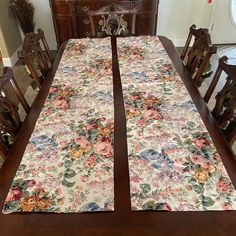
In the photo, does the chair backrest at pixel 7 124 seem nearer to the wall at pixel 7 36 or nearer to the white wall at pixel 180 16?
the wall at pixel 7 36

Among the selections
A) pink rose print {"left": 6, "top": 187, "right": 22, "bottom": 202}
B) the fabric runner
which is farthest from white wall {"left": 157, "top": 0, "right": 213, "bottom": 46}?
pink rose print {"left": 6, "top": 187, "right": 22, "bottom": 202}

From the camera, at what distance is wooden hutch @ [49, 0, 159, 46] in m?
3.18

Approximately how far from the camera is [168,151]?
99 cm

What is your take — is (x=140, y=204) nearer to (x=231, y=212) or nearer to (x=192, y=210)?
(x=192, y=210)

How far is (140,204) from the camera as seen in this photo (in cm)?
80

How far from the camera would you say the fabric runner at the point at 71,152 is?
2.68 ft

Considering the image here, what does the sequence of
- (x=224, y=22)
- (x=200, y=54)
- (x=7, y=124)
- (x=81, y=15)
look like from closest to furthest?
(x=7, y=124) → (x=200, y=54) → (x=81, y=15) → (x=224, y=22)

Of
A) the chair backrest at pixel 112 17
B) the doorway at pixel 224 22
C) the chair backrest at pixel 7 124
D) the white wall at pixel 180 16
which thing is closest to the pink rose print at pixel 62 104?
the chair backrest at pixel 7 124

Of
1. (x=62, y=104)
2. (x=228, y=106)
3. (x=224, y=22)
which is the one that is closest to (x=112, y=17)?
(x=62, y=104)

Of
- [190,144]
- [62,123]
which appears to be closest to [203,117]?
[190,144]

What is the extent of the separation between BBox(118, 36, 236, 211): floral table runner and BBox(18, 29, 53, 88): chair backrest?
0.56 meters

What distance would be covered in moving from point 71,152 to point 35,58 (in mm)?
893

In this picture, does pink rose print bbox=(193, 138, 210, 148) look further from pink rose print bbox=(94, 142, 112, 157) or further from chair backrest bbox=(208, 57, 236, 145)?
pink rose print bbox=(94, 142, 112, 157)

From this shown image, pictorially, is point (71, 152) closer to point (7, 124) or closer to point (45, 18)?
point (7, 124)
